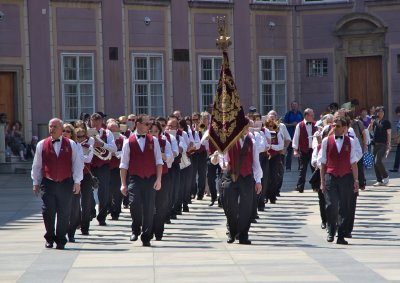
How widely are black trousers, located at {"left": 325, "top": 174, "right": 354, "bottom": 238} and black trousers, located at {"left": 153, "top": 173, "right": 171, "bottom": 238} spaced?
2.37 metres

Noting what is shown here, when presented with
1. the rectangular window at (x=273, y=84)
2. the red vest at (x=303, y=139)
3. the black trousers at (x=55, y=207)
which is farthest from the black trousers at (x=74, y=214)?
the rectangular window at (x=273, y=84)

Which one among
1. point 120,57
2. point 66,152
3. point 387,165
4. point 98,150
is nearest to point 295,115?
point 387,165

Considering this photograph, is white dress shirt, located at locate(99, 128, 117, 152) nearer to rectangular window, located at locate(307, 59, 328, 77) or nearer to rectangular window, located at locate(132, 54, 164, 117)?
rectangular window, located at locate(132, 54, 164, 117)

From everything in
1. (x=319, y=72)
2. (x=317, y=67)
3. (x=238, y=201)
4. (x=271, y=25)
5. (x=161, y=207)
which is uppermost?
(x=271, y=25)

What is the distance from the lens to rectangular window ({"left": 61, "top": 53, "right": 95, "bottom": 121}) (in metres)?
35.2

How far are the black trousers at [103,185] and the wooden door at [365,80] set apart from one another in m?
20.6

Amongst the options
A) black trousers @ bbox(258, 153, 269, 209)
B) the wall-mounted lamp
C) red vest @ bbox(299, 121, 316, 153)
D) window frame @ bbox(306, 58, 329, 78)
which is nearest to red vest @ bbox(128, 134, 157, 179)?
black trousers @ bbox(258, 153, 269, 209)

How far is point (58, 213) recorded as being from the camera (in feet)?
52.3

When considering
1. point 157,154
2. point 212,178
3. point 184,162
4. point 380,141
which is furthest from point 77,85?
point 157,154

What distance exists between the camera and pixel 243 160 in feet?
53.8

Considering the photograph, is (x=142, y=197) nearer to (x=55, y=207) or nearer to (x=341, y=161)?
(x=55, y=207)

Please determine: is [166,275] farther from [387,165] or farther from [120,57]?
[120,57]

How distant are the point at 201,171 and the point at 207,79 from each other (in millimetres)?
14073

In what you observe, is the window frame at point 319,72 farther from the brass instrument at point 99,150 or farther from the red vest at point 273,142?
the brass instrument at point 99,150
